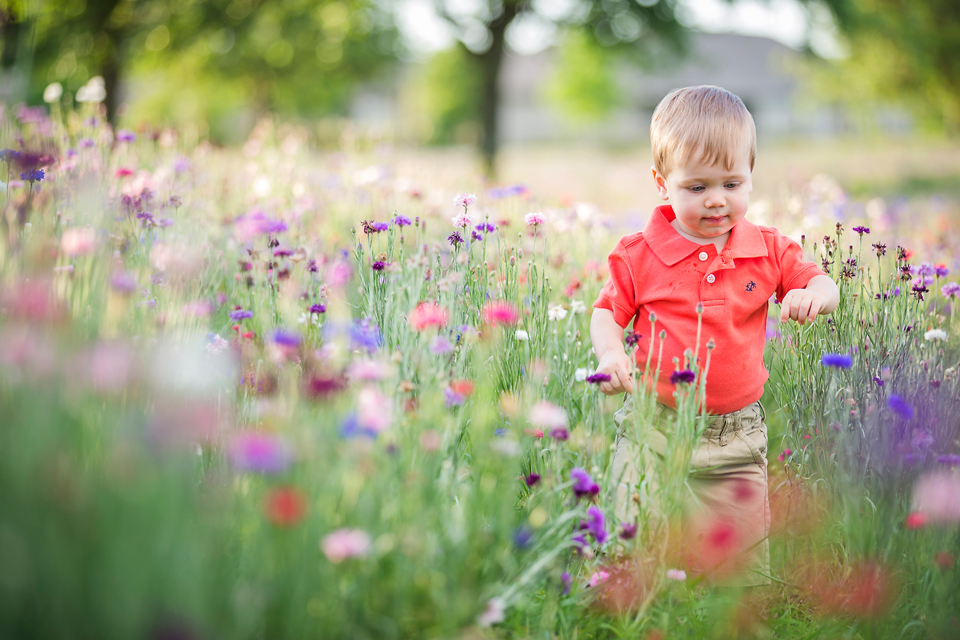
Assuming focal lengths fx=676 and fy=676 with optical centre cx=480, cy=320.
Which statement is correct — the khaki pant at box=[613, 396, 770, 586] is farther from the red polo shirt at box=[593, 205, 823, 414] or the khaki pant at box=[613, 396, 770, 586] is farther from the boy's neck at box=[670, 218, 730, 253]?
the boy's neck at box=[670, 218, 730, 253]

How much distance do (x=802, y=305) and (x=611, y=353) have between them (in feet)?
2.02

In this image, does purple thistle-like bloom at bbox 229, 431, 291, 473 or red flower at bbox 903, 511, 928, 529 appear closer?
purple thistle-like bloom at bbox 229, 431, 291, 473

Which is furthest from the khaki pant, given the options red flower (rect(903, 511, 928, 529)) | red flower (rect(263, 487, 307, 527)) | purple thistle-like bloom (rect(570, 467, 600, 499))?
red flower (rect(263, 487, 307, 527))

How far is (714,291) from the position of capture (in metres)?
2.29

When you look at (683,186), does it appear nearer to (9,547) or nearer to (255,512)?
(255,512)

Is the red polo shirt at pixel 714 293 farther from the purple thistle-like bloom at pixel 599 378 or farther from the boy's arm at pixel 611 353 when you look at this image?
the purple thistle-like bloom at pixel 599 378

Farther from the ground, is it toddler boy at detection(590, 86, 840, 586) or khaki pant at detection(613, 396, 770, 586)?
toddler boy at detection(590, 86, 840, 586)

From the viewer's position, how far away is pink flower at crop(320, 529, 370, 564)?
124 centimetres

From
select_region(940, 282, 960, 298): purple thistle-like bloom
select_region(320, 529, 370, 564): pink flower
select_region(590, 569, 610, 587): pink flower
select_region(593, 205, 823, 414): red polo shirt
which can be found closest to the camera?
select_region(320, 529, 370, 564): pink flower

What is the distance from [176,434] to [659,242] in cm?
174

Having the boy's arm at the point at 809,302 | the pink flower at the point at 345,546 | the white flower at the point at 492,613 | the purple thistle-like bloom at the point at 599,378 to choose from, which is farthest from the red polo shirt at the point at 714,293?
the pink flower at the point at 345,546

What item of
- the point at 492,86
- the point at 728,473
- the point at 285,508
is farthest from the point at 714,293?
the point at 492,86

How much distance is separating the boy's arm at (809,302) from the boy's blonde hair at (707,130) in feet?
1.53

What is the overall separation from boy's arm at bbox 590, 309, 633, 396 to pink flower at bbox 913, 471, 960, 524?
76 cm
